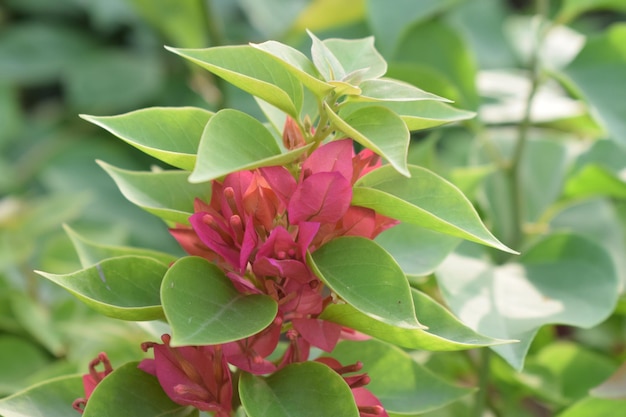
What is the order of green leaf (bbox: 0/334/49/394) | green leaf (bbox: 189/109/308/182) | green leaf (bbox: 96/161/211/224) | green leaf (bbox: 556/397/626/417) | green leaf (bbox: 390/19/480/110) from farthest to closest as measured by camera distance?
green leaf (bbox: 390/19/480/110), green leaf (bbox: 0/334/49/394), green leaf (bbox: 556/397/626/417), green leaf (bbox: 96/161/211/224), green leaf (bbox: 189/109/308/182)

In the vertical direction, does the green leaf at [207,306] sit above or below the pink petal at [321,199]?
below

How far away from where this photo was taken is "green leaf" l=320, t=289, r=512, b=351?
447 millimetres

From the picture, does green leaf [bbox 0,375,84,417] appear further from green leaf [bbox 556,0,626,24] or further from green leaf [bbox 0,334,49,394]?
green leaf [bbox 556,0,626,24]

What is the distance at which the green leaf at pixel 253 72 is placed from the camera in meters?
0.44

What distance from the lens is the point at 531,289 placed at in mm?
693

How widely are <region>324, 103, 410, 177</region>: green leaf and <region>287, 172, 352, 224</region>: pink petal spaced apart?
0.03 m

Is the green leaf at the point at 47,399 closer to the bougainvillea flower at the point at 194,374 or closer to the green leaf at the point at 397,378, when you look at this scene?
the bougainvillea flower at the point at 194,374

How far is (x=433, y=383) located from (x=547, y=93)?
2.02 feet

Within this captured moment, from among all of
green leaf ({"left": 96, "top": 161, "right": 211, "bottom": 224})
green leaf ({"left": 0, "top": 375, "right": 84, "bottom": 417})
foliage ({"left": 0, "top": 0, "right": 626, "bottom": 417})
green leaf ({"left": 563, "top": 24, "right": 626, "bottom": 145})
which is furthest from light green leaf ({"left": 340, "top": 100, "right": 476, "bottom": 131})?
green leaf ({"left": 563, "top": 24, "right": 626, "bottom": 145})

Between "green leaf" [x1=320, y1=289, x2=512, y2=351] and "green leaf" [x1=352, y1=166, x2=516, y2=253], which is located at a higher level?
"green leaf" [x1=352, y1=166, x2=516, y2=253]

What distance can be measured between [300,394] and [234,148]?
14 cm

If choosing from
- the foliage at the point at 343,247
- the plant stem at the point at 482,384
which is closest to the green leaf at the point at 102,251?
the foliage at the point at 343,247

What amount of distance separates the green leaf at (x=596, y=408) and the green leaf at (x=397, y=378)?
135 mm

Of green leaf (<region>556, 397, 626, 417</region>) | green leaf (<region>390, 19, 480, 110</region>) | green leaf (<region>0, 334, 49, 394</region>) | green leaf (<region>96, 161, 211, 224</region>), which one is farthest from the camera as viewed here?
green leaf (<region>390, 19, 480, 110</region>)
